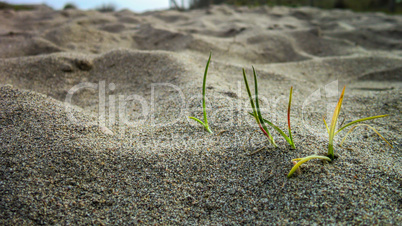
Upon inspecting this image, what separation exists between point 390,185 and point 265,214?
16.8 inches

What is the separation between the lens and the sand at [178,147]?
2.74 feet

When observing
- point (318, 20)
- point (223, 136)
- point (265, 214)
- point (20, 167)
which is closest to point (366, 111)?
point (223, 136)

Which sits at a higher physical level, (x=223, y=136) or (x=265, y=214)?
(x=223, y=136)

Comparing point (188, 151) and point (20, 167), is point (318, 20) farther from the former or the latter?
point (20, 167)

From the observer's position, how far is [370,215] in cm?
76

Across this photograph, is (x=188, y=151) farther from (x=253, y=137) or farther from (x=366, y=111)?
(x=366, y=111)

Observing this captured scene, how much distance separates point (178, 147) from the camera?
1090 millimetres

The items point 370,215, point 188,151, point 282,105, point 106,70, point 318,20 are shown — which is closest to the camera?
point 370,215

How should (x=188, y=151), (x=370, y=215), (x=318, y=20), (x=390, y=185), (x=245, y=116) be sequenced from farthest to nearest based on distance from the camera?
(x=318, y=20), (x=245, y=116), (x=188, y=151), (x=390, y=185), (x=370, y=215)

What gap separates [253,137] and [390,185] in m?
0.48

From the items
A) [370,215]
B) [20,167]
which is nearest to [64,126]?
[20,167]

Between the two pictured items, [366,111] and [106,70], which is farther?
[106,70]

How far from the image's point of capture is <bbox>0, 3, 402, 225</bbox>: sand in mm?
834

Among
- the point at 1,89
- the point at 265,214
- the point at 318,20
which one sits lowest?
the point at 265,214
